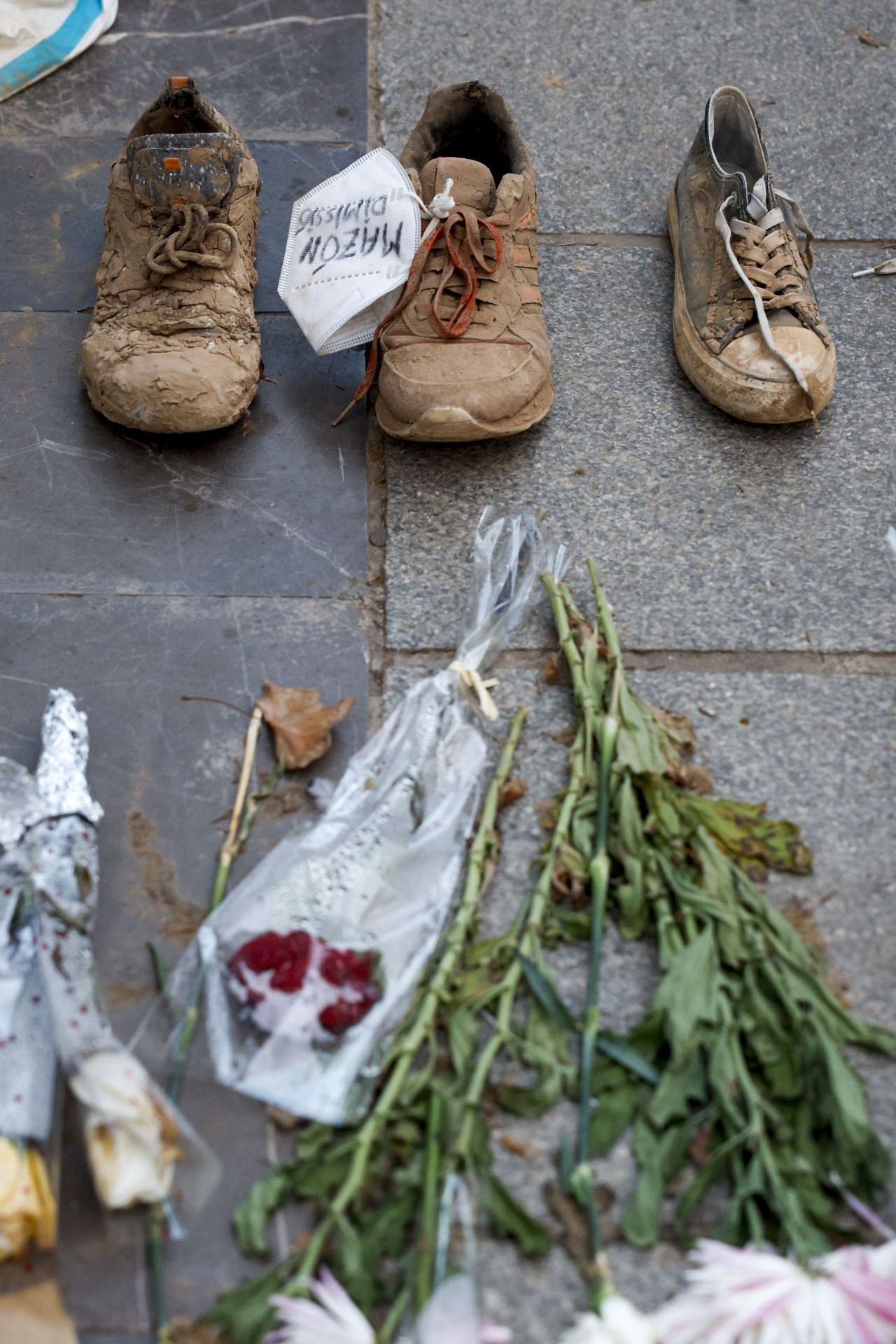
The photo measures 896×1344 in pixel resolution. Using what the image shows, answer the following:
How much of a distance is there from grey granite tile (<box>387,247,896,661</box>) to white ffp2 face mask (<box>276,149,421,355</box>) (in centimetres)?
26

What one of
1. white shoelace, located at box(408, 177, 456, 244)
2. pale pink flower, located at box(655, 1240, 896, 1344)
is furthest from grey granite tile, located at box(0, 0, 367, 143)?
pale pink flower, located at box(655, 1240, 896, 1344)

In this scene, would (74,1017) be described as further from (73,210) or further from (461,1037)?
(73,210)

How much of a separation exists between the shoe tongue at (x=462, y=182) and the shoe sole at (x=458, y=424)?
1.25 ft

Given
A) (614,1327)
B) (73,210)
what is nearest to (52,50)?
(73,210)

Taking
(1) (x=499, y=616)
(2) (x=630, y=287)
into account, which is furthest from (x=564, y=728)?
(2) (x=630, y=287)

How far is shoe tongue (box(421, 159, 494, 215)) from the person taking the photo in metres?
2.27

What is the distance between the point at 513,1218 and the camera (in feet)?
4.35

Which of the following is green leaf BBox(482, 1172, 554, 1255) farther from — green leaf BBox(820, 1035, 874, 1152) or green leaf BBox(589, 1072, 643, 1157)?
green leaf BBox(820, 1035, 874, 1152)

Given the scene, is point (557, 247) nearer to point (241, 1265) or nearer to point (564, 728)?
point (564, 728)

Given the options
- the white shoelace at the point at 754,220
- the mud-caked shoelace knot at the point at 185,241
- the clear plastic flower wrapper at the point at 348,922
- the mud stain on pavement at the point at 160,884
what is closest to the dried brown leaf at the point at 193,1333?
the clear plastic flower wrapper at the point at 348,922

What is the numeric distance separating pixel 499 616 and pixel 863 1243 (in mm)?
1044

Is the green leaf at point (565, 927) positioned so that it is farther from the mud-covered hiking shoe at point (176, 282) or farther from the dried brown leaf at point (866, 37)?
the dried brown leaf at point (866, 37)

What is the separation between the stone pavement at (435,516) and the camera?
1657 mm

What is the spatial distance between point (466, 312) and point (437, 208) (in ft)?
0.65
